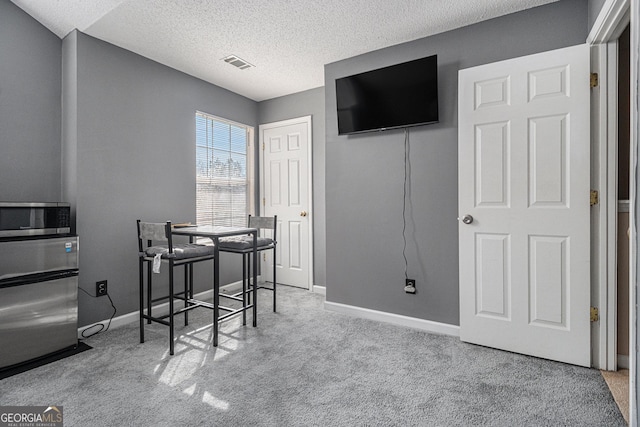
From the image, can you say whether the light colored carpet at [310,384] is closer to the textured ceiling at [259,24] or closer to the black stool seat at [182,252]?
the black stool seat at [182,252]

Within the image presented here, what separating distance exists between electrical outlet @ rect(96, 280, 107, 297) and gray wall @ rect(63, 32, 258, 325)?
42 mm

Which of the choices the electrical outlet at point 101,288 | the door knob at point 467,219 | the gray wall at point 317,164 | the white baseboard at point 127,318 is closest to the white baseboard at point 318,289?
the gray wall at point 317,164

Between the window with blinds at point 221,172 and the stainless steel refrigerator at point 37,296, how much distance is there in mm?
1421

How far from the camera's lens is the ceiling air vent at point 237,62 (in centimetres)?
311

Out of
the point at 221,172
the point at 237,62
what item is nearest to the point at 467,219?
the point at 237,62

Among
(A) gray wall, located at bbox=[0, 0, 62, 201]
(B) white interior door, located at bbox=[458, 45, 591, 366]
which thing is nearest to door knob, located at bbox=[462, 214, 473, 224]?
(B) white interior door, located at bbox=[458, 45, 591, 366]

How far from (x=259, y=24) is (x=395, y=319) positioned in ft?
8.87

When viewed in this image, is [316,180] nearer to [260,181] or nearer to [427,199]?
[260,181]

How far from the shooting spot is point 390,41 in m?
2.85

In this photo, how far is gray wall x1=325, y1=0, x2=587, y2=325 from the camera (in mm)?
2414

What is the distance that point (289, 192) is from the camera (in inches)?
165

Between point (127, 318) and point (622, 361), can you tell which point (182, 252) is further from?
point (622, 361)

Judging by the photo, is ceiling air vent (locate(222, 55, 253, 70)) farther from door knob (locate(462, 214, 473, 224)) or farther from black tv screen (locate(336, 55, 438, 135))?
door knob (locate(462, 214, 473, 224))

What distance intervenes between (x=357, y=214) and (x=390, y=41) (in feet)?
5.10
